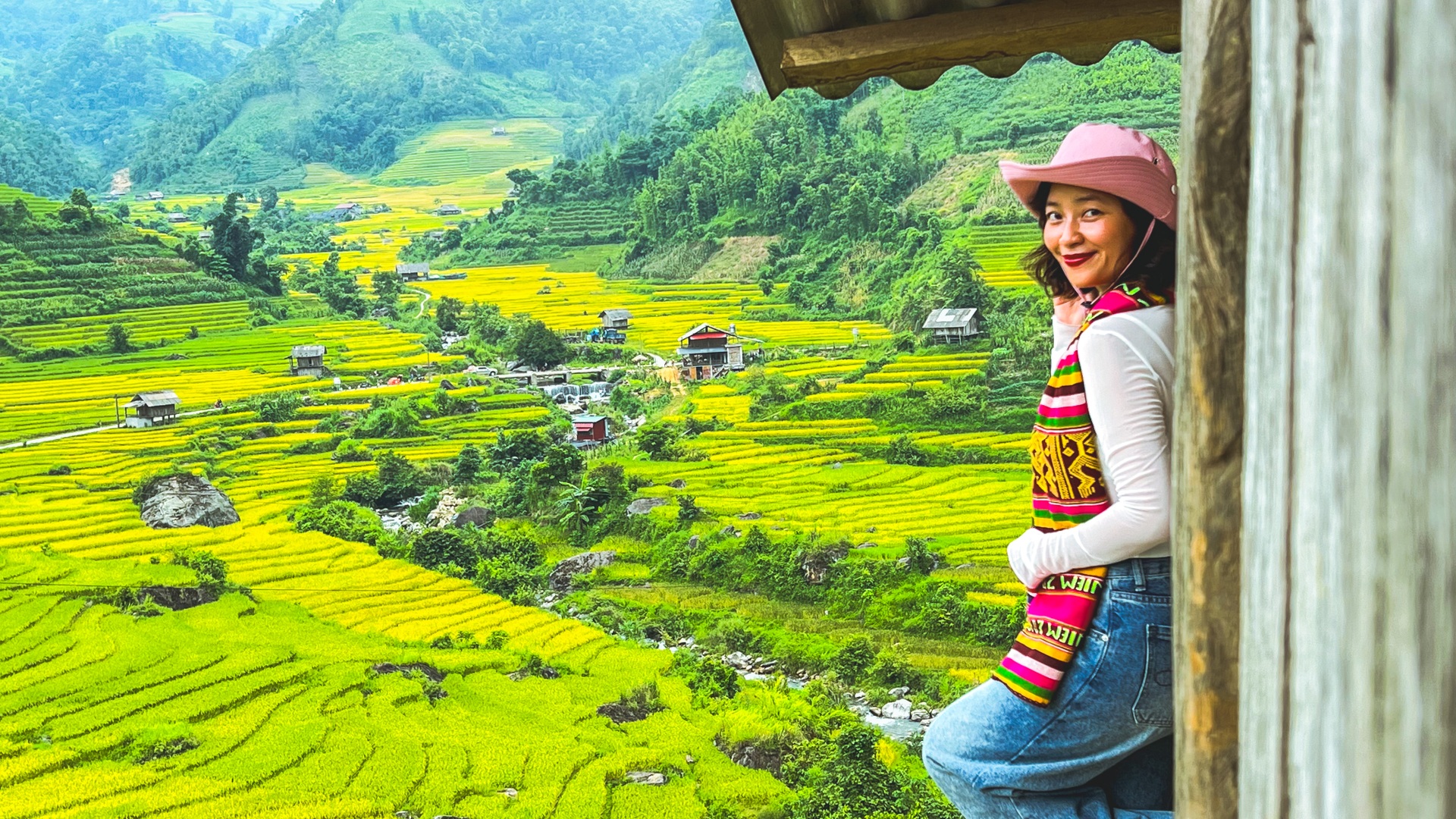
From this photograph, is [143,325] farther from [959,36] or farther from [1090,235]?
[1090,235]

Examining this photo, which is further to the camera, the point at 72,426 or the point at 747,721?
the point at 72,426

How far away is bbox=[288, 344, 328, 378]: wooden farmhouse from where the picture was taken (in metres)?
14.0

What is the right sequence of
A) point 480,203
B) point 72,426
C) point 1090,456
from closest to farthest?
point 1090,456, point 72,426, point 480,203

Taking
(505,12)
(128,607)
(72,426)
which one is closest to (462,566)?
(128,607)

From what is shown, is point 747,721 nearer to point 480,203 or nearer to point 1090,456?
point 1090,456

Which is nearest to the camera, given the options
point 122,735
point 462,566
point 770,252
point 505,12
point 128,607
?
point 122,735

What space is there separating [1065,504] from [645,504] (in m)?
10.3

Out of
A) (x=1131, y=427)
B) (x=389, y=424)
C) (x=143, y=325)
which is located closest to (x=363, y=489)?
(x=389, y=424)

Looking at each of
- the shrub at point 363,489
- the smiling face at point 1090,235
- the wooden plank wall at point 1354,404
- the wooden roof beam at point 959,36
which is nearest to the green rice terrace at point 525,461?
the shrub at point 363,489

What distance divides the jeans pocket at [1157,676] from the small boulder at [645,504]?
10171 mm

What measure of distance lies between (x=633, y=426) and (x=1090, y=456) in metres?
12.2

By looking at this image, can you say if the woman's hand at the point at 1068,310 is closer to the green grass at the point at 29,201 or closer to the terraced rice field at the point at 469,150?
the green grass at the point at 29,201

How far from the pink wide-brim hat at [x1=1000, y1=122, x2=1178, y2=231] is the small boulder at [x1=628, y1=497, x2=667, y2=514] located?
1014 centimetres

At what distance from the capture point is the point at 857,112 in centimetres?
1817
